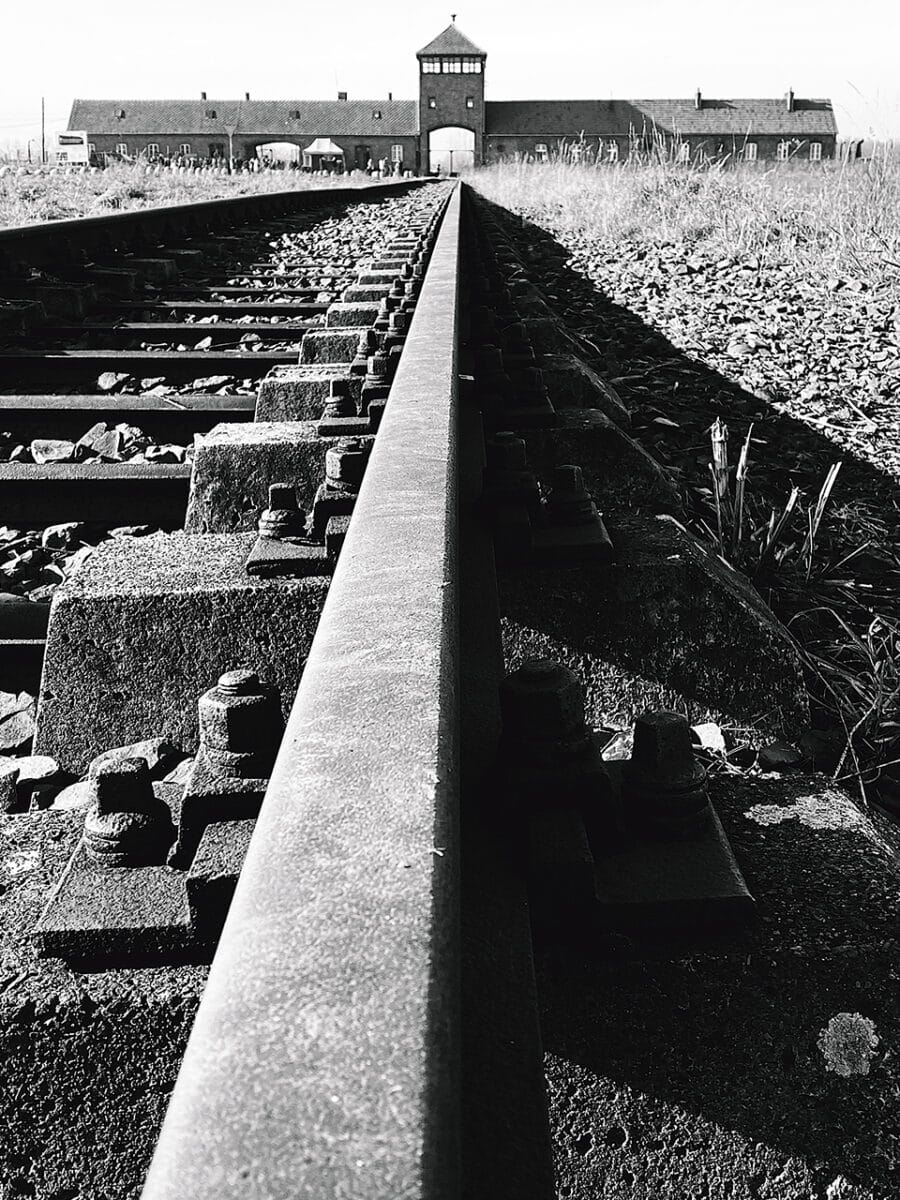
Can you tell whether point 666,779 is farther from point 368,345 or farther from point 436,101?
point 436,101

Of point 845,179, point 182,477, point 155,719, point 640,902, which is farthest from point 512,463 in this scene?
point 845,179

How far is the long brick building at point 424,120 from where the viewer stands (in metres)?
82.2

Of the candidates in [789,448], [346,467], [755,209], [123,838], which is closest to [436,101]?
[755,209]

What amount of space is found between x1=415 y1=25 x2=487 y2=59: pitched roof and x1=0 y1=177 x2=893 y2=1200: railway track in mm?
93590

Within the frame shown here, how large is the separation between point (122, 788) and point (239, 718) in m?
0.13

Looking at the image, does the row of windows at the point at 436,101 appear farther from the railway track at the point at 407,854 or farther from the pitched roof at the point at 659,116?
the railway track at the point at 407,854

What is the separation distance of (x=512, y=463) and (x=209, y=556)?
51 cm

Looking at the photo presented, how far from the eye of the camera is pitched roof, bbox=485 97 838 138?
268 feet

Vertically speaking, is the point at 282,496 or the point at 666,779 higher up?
the point at 282,496

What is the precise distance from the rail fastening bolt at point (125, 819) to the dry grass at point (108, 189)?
11.5 m

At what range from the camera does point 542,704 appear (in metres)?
0.99

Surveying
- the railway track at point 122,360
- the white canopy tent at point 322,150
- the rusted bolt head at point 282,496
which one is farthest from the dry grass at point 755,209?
the white canopy tent at point 322,150

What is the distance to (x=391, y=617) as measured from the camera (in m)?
0.86

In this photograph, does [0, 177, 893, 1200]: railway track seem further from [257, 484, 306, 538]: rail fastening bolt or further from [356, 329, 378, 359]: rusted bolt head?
[356, 329, 378, 359]: rusted bolt head
